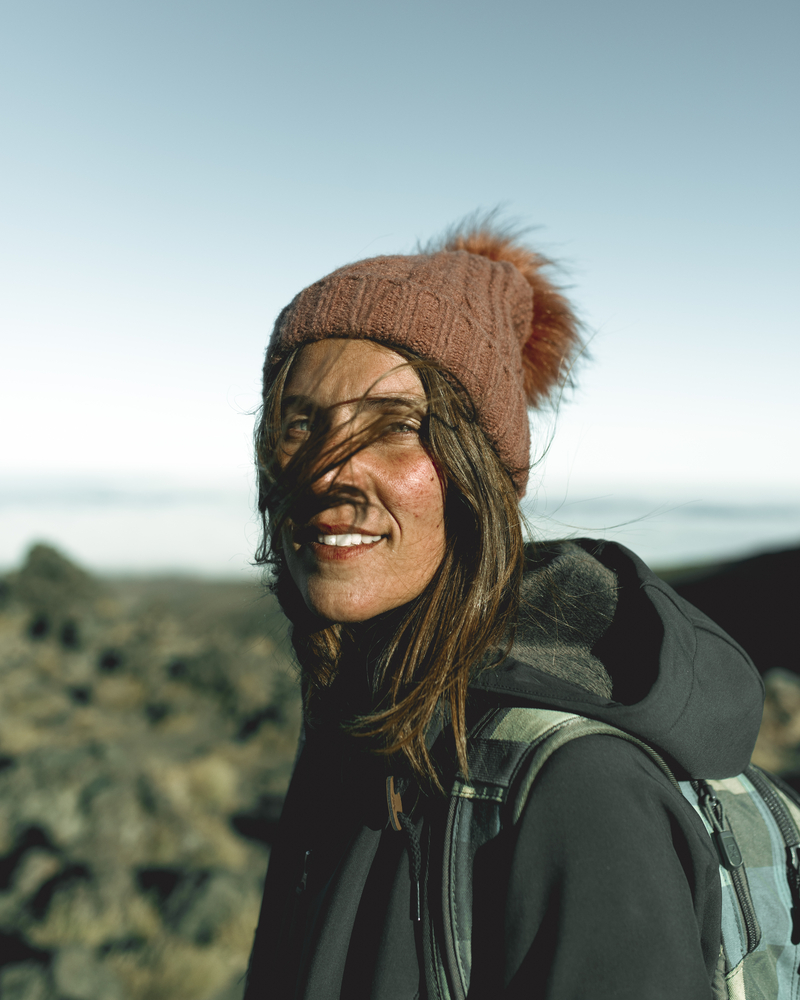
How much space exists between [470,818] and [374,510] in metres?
0.59

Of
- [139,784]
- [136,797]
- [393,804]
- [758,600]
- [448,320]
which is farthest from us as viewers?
[758,600]

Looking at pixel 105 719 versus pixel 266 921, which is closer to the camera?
pixel 266 921

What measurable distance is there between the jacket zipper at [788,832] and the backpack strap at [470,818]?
478 millimetres

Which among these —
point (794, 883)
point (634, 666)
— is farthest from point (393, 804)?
point (794, 883)

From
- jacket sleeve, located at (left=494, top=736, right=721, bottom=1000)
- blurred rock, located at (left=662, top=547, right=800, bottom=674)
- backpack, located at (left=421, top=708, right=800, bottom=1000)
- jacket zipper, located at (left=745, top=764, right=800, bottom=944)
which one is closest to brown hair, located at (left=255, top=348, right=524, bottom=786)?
backpack, located at (left=421, top=708, right=800, bottom=1000)

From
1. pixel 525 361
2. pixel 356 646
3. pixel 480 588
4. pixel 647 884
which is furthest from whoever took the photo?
pixel 525 361

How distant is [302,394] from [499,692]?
29.5 inches

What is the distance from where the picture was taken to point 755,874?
1198mm

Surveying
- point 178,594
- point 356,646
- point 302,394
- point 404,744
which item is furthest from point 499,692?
point 178,594

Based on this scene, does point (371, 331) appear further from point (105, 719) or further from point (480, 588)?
point (105, 719)

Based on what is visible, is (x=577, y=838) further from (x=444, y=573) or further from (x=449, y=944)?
(x=444, y=573)

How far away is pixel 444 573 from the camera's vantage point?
1414 mm

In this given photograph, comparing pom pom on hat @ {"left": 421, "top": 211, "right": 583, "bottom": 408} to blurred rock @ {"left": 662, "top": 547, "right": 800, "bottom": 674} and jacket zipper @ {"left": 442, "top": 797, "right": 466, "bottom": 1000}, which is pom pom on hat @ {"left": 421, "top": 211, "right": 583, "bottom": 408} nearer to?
jacket zipper @ {"left": 442, "top": 797, "right": 466, "bottom": 1000}

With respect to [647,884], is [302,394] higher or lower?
higher
